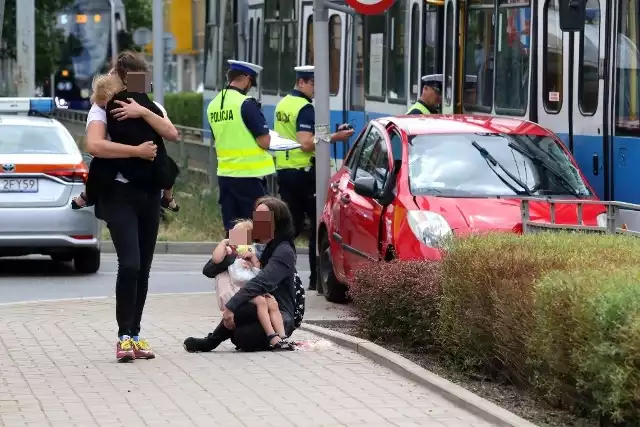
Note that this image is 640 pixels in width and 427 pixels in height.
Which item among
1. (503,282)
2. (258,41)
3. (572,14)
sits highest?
(258,41)

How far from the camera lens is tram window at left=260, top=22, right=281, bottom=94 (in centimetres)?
Result: 2552

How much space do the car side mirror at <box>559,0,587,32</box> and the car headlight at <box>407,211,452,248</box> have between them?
276 cm

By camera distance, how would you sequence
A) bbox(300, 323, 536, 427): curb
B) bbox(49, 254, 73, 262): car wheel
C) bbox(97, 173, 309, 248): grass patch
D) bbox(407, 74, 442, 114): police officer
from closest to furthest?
bbox(300, 323, 536, 427): curb < bbox(407, 74, 442, 114): police officer < bbox(49, 254, 73, 262): car wheel < bbox(97, 173, 309, 248): grass patch

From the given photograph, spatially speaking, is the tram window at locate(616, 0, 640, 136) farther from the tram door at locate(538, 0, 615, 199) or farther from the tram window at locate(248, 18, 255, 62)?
the tram window at locate(248, 18, 255, 62)

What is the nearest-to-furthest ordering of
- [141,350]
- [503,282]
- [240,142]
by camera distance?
[503,282] < [141,350] < [240,142]

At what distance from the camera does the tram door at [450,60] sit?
701 inches

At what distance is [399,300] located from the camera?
988 centimetres

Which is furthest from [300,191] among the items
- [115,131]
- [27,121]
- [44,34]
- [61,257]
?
[44,34]

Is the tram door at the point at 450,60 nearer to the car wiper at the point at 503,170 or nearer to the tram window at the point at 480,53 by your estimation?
the tram window at the point at 480,53

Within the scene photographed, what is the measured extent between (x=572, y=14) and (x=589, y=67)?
92 cm

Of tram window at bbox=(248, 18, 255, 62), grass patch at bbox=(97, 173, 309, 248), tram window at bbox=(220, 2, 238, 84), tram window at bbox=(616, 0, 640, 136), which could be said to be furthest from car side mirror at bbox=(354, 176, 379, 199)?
tram window at bbox=(220, 2, 238, 84)

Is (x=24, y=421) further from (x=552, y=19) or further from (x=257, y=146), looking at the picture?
(x=552, y=19)

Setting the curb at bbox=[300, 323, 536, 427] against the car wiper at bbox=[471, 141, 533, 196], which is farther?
the car wiper at bbox=[471, 141, 533, 196]

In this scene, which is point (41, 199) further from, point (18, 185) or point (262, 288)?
point (262, 288)
